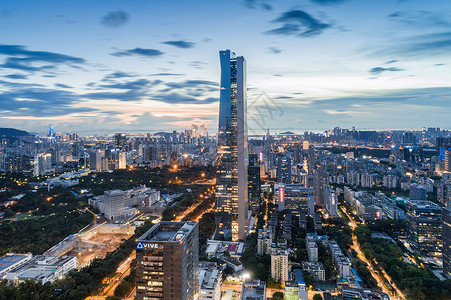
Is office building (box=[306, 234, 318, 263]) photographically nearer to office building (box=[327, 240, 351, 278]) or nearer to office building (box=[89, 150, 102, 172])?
office building (box=[327, 240, 351, 278])

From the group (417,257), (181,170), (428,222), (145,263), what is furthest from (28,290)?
(181,170)

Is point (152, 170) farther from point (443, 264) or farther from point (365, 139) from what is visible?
point (365, 139)

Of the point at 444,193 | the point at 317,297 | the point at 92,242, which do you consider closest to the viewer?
the point at 317,297

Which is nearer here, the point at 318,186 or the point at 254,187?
the point at 254,187

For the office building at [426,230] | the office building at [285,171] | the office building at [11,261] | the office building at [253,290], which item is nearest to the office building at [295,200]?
the office building at [285,171]

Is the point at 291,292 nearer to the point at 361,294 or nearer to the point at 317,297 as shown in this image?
the point at 317,297

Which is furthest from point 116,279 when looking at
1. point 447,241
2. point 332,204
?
point 332,204

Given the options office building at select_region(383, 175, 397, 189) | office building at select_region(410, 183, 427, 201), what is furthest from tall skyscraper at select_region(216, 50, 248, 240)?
office building at select_region(383, 175, 397, 189)
